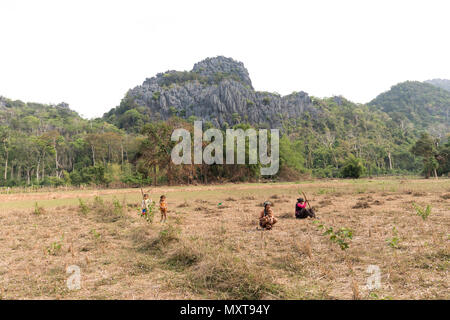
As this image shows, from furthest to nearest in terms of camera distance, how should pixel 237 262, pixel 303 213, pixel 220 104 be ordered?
pixel 220 104 < pixel 303 213 < pixel 237 262

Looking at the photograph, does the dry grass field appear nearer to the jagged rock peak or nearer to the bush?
the bush

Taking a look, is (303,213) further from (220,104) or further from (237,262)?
(220,104)

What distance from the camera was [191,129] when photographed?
39500 millimetres

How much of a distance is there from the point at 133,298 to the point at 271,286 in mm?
2137

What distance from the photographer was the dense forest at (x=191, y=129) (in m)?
40.0

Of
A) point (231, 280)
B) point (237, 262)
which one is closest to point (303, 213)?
point (237, 262)

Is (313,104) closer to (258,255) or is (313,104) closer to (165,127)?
(165,127)

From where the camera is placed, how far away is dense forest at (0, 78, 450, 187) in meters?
40.0

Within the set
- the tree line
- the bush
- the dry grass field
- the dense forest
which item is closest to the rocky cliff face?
the dense forest

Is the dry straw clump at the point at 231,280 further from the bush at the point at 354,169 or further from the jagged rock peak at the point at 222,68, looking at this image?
the jagged rock peak at the point at 222,68

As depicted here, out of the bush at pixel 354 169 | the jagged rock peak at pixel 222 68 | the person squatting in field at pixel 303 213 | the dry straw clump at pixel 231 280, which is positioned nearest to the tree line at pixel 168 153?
the bush at pixel 354 169

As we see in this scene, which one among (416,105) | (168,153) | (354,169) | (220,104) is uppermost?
(416,105)
